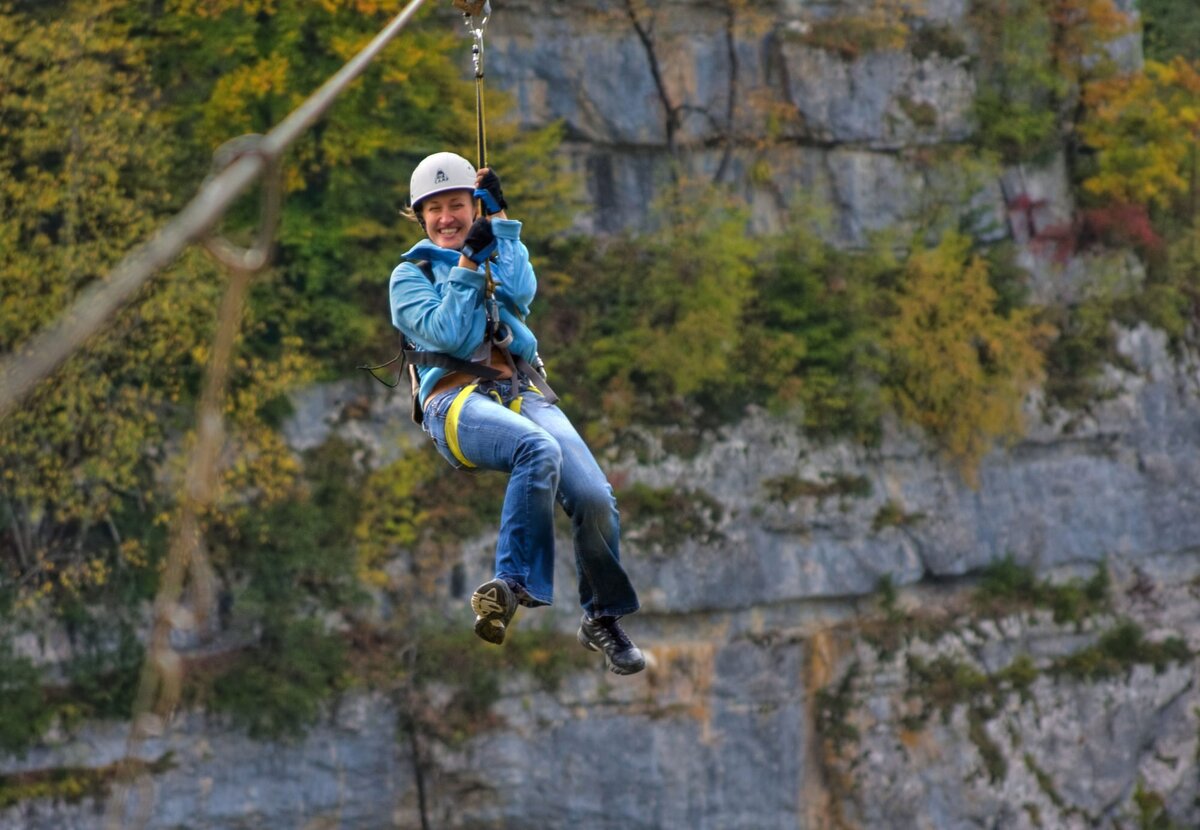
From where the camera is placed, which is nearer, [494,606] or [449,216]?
[494,606]

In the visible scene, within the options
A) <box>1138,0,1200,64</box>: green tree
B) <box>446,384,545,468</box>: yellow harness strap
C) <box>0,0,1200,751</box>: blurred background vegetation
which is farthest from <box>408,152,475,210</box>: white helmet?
<box>1138,0,1200,64</box>: green tree

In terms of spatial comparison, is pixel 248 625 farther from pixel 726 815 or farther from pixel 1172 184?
pixel 1172 184

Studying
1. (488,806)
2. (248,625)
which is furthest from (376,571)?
(488,806)

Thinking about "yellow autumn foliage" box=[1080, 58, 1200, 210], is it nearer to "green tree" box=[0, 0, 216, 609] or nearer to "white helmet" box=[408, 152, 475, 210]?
"green tree" box=[0, 0, 216, 609]

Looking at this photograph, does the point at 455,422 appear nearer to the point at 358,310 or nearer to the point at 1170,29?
the point at 358,310

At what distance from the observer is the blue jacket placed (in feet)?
23.0

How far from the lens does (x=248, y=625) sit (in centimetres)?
2041

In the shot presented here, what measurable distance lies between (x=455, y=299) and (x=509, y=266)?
0.27 meters

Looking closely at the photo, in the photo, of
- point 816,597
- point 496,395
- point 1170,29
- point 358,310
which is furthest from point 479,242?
point 1170,29

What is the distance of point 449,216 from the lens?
23.6 feet

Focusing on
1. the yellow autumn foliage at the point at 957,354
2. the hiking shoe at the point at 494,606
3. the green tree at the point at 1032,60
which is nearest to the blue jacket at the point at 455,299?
the hiking shoe at the point at 494,606

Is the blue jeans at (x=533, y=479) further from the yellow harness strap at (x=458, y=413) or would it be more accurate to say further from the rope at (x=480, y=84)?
the rope at (x=480, y=84)

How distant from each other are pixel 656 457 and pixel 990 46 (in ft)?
22.5

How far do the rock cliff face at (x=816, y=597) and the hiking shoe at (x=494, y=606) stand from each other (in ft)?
44.5
